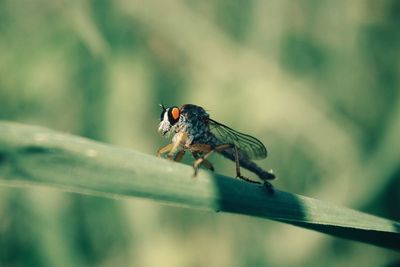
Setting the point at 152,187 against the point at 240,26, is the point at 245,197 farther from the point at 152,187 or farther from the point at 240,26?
the point at 240,26

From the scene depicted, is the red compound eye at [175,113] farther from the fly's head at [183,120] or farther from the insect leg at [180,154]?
the insect leg at [180,154]

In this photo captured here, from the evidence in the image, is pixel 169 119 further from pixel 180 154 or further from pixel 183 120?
pixel 180 154

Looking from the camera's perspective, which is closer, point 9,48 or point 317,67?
point 9,48

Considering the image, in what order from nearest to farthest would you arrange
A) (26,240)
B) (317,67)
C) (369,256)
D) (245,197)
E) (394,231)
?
(245,197)
(394,231)
(26,240)
(369,256)
(317,67)

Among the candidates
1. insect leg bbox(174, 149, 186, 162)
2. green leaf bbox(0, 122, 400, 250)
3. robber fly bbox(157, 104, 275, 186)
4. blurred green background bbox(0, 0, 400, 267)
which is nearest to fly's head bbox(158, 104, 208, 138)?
robber fly bbox(157, 104, 275, 186)

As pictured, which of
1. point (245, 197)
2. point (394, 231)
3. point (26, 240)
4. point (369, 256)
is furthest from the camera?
point (369, 256)

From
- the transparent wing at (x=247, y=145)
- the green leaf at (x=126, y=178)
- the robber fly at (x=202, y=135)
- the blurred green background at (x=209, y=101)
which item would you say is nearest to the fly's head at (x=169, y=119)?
the robber fly at (x=202, y=135)

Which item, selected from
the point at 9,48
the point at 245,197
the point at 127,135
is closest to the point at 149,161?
the point at 245,197

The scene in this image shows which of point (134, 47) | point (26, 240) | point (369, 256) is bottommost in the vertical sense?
point (26, 240)
